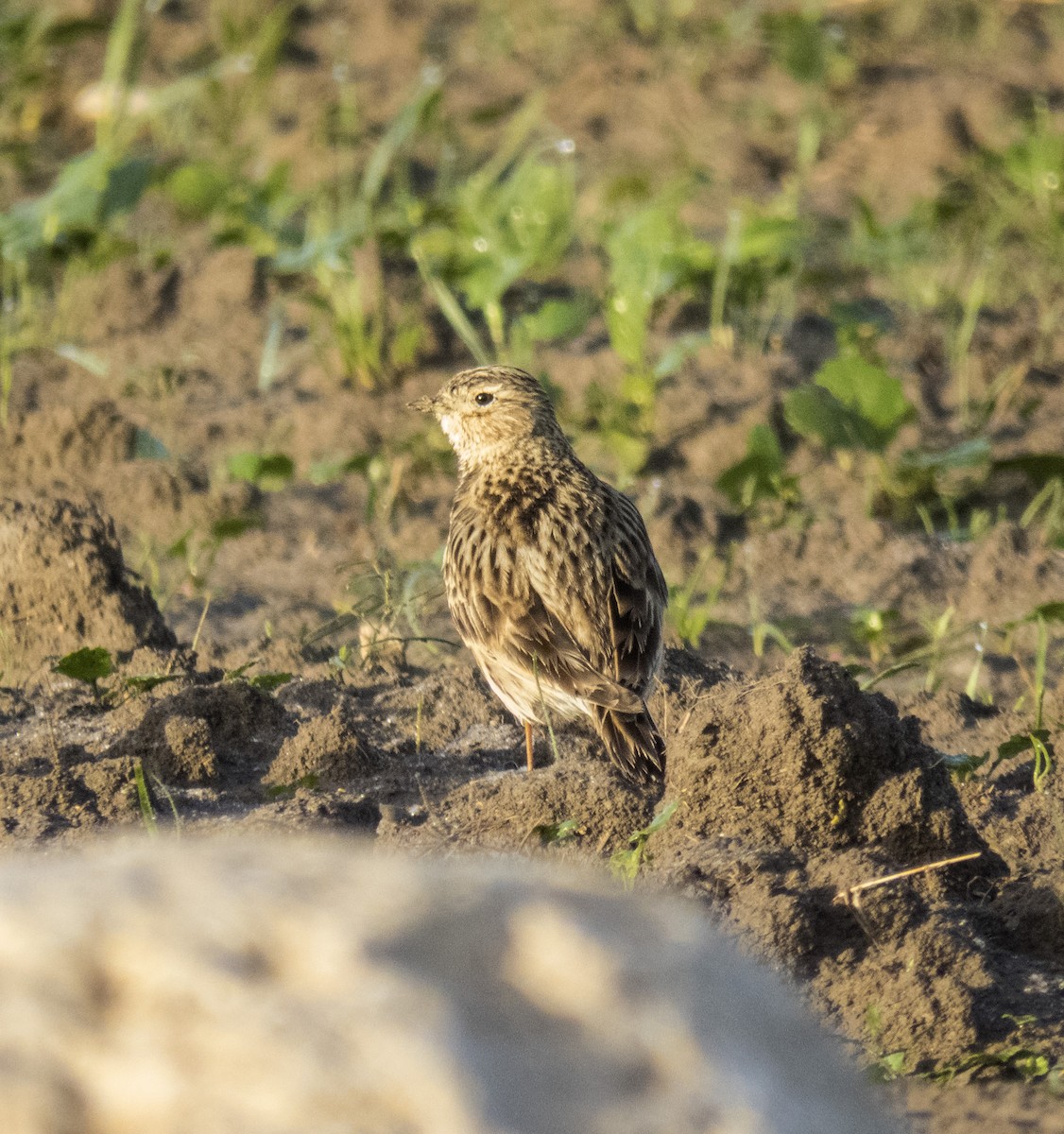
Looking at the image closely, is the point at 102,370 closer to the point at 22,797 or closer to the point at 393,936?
the point at 22,797

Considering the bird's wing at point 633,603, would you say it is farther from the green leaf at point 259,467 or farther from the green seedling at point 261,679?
the green leaf at point 259,467

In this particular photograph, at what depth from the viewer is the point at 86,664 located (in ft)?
15.6

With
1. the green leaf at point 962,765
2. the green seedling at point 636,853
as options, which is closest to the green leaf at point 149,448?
the green seedling at point 636,853

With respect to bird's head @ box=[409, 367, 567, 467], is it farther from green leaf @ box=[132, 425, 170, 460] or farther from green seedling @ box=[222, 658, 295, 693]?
green leaf @ box=[132, 425, 170, 460]

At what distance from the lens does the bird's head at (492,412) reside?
554 cm

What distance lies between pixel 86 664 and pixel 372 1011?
2.93 m

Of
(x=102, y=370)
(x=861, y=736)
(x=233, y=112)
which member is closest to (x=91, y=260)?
(x=102, y=370)

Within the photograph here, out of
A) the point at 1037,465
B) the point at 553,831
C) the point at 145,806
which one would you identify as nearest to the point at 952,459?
the point at 1037,465

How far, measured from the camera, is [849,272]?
30.4 feet

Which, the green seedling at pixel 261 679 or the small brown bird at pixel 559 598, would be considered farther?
the green seedling at pixel 261 679

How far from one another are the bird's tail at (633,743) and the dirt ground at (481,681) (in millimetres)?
71

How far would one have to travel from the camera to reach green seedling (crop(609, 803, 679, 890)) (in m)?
3.77

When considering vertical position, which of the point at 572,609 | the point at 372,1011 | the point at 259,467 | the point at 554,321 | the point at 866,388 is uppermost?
the point at 372,1011

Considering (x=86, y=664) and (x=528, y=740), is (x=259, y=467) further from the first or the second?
(x=528, y=740)
